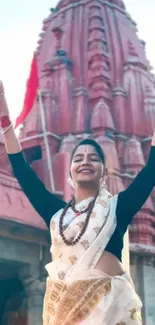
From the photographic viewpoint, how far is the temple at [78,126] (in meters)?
7.74

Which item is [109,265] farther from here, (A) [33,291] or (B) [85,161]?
(A) [33,291]

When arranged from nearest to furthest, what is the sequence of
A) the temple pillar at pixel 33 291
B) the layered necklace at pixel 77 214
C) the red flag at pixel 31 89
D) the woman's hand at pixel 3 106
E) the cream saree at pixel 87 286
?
the cream saree at pixel 87 286 → the layered necklace at pixel 77 214 → the woman's hand at pixel 3 106 → the temple pillar at pixel 33 291 → the red flag at pixel 31 89

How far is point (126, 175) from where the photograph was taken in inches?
461

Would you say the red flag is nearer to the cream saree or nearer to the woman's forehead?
the woman's forehead

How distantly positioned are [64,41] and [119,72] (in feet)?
6.29

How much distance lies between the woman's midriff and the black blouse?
0.03 meters

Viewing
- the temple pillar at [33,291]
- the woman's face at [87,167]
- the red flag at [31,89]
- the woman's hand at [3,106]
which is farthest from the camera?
the red flag at [31,89]

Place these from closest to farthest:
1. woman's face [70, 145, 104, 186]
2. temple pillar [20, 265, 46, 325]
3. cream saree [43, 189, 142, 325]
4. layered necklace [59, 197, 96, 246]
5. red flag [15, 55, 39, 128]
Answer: cream saree [43, 189, 142, 325]
layered necklace [59, 197, 96, 246]
woman's face [70, 145, 104, 186]
temple pillar [20, 265, 46, 325]
red flag [15, 55, 39, 128]

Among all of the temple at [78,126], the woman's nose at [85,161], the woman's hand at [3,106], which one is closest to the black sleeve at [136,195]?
the woman's nose at [85,161]

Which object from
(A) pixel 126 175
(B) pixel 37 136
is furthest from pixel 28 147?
(A) pixel 126 175

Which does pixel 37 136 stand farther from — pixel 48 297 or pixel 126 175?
pixel 48 297

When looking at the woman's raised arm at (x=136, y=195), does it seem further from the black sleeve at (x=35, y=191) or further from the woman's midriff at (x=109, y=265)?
the black sleeve at (x=35, y=191)

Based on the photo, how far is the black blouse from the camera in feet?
8.02

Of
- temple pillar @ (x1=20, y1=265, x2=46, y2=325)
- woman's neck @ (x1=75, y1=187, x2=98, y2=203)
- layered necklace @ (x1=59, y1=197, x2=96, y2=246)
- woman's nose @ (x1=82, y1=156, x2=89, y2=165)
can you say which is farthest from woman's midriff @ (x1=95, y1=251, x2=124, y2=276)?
temple pillar @ (x1=20, y1=265, x2=46, y2=325)
